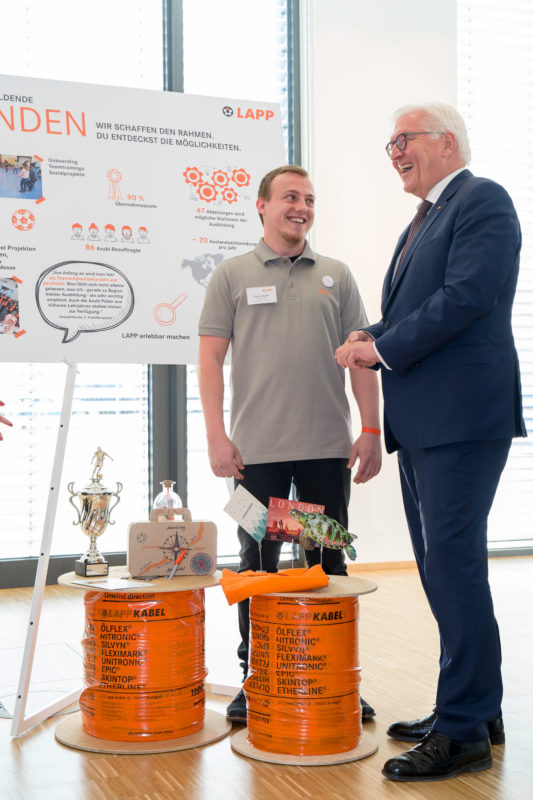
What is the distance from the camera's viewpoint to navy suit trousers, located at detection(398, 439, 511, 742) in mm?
2021

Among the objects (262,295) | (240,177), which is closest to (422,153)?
(262,295)

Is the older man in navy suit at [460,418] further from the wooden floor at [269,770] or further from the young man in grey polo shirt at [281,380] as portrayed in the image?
the young man in grey polo shirt at [281,380]

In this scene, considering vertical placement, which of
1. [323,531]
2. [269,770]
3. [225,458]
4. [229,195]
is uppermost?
[229,195]

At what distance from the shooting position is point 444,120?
2.21 meters

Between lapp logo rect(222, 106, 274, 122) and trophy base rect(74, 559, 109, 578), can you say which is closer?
trophy base rect(74, 559, 109, 578)

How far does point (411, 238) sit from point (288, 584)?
3.09 ft

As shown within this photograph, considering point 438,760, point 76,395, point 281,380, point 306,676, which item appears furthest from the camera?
point 76,395

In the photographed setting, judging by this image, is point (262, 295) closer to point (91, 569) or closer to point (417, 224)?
point (417, 224)

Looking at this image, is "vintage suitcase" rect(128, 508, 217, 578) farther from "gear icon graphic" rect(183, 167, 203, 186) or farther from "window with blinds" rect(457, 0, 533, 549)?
"window with blinds" rect(457, 0, 533, 549)

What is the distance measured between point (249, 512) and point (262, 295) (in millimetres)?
607

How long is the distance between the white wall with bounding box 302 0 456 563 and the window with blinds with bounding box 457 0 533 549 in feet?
1.77

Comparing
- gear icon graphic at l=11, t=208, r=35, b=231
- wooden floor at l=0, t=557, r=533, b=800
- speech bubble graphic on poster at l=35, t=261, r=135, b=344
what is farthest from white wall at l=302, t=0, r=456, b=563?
gear icon graphic at l=11, t=208, r=35, b=231

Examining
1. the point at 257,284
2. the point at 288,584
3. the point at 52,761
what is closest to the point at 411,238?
the point at 257,284

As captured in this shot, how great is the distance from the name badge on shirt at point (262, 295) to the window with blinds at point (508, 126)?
11.7 feet
